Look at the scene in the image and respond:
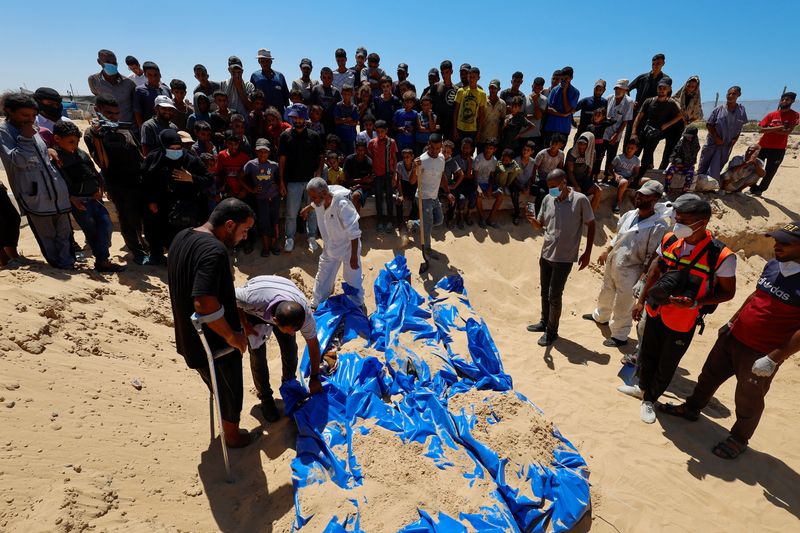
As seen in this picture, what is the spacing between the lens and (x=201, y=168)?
4.98 m

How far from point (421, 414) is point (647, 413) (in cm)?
209

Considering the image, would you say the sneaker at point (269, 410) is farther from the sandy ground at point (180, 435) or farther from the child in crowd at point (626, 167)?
the child in crowd at point (626, 167)

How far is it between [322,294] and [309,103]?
380 cm

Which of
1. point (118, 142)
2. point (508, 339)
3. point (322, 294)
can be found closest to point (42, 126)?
point (118, 142)

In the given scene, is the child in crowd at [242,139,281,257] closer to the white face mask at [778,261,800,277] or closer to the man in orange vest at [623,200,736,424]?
the man in orange vest at [623,200,736,424]

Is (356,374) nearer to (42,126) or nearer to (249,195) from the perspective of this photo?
(249,195)

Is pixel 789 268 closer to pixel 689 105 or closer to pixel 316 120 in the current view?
pixel 316 120

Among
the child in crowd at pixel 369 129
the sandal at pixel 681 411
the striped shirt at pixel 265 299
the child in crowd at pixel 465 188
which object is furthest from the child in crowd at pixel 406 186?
the sandal at pixel 681 411

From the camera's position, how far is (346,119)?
22.0 feet

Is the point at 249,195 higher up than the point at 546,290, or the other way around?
the point at 249,195

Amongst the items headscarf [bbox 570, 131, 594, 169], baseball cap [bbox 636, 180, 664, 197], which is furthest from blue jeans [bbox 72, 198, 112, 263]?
headscarf [bbox 570, 131, 594, 169]

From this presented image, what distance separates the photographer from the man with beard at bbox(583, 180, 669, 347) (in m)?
4.22

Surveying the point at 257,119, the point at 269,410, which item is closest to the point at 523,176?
the point at 257,119

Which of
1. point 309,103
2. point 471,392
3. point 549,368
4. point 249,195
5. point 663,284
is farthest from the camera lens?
point 309,103
